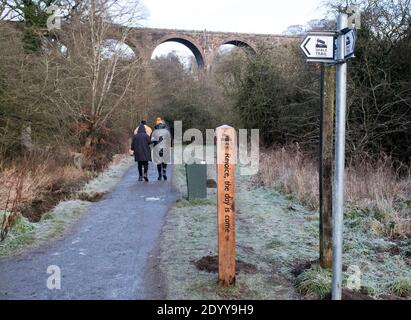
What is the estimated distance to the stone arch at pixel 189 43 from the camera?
49781 millimetres

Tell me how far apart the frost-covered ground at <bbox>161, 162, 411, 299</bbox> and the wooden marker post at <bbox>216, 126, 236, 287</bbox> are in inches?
16.1

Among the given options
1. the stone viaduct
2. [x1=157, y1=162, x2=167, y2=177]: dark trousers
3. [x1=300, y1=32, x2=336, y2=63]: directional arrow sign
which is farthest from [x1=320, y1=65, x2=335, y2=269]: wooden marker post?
the stone viaduct

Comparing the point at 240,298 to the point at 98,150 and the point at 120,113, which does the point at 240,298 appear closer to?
the point at 98,150

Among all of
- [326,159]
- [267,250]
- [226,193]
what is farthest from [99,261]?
[326,159]

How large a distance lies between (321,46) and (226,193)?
178 cm

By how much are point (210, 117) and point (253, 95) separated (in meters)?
12.6

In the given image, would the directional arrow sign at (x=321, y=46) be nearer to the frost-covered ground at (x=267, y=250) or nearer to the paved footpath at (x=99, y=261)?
the frost-covered ground at (x=267, y=250)

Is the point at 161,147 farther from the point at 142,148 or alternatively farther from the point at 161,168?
the point at 161,168

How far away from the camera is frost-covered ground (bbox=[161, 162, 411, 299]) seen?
4.73m

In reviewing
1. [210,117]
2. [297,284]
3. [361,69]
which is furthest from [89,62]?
[210,117]

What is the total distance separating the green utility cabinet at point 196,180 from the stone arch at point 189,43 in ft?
136

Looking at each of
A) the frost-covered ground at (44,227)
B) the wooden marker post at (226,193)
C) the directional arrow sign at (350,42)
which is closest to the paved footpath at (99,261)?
the frost-covered ground at (44,227)

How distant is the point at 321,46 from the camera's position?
401 cm
